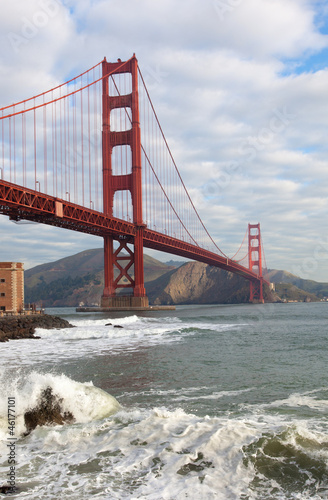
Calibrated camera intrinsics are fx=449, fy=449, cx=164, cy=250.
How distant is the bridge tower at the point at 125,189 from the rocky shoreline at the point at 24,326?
2295cm

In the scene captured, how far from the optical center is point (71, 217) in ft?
132

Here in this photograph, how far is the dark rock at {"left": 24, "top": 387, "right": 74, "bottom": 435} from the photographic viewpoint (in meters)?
6.47

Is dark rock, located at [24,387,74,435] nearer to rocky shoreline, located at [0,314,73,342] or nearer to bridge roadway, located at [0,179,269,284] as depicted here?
rocky shoreline, located at [0,314,73,342]

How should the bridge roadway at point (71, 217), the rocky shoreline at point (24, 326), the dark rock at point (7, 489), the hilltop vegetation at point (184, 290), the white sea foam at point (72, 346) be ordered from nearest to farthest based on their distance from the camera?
the dark rock at point (7, 489) → the white sea foam at point (72, 346) → the rocky shoreline at point (24, 326) → the bridge roadway at point (71, 217) → the hilltop vegetation at point (184, 290)

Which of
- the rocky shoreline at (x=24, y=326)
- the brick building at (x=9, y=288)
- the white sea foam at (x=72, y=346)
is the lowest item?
the white sea foam at (x=72, y=346)

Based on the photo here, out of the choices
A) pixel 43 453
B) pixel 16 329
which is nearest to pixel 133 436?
pixel 43 453

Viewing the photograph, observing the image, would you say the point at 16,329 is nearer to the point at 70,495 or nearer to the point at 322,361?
the point at 322,361

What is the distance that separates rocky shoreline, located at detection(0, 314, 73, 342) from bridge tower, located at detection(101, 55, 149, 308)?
23.0 m

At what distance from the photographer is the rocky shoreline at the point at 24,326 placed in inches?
917

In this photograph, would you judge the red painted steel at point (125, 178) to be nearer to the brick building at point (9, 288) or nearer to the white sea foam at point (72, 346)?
the brick building at point (9, 288)

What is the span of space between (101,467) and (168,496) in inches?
41.0

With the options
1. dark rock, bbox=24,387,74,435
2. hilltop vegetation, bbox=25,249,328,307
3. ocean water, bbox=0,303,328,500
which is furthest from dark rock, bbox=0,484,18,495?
hilltop vegetation, bbox=25,249,328,307

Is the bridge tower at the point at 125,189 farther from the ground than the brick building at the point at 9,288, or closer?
farther from the ground

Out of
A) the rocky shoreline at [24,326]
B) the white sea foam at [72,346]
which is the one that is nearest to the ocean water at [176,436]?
the white sea foam at [72,346]
